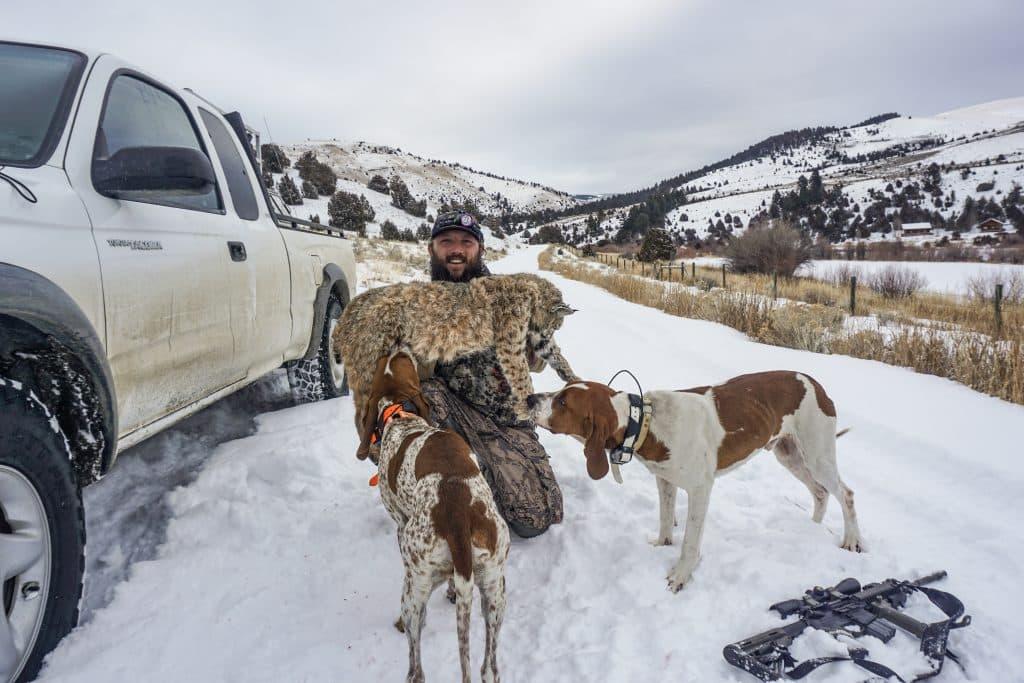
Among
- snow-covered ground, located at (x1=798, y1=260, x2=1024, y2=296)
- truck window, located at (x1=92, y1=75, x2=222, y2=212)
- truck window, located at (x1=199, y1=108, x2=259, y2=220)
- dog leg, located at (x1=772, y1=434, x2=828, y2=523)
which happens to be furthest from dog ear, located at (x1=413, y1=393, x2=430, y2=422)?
snow-covered ground, located at (x1=798, y1=260, x2=1024, y2=296)

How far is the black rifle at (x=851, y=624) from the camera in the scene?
1977 mm

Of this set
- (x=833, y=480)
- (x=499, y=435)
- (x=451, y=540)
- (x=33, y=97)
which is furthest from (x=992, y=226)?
(x=33, y=97)

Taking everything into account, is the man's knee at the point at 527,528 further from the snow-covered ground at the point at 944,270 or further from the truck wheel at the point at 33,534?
the snow-covered ground at the point at 944,270

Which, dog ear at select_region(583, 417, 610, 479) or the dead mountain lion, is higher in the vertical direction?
the dead mountain lion

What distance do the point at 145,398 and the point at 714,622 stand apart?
262 centimetres

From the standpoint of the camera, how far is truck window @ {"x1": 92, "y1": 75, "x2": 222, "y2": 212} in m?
2.28

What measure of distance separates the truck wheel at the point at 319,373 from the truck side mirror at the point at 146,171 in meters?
2.47

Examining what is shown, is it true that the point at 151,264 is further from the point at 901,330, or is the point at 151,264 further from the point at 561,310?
the point at 901,330

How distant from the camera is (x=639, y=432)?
260 centimetres

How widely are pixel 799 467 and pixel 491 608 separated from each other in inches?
86.0

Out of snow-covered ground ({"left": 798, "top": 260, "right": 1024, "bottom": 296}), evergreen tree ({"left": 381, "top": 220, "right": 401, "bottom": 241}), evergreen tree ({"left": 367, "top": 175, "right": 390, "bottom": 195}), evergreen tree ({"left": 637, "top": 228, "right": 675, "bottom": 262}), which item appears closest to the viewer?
snow-covered ground ({"left": 798, "top": 260, "right": 1024, "bottom": 296})

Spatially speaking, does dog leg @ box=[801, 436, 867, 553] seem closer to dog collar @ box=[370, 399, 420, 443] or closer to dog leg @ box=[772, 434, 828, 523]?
dog leg @ box=[772, 434, 828, 523]

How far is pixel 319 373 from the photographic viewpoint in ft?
15.1

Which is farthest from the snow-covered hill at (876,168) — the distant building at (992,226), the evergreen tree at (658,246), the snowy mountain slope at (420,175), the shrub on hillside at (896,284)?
the shrub on hillside at (896,284)
